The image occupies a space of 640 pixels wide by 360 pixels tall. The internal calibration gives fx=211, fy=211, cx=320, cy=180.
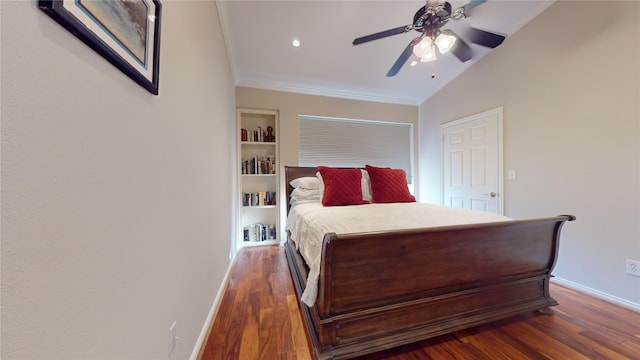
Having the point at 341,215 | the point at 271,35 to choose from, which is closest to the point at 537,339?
the point at 341,215

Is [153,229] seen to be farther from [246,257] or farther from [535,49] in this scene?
[535,49]

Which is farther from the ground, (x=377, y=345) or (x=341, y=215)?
(x=341, y=215)

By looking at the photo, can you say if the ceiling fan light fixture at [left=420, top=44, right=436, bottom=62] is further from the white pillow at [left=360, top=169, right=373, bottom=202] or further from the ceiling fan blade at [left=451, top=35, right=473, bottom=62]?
the white pillow at [left=360, top=169, right=373, bottom=202]

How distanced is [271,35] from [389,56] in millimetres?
1527

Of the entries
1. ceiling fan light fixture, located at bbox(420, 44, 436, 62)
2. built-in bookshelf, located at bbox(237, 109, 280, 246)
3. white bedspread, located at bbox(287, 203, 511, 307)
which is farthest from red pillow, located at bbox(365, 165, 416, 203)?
built-in bookshelf, located at bbox(237, 109, 280, 246)

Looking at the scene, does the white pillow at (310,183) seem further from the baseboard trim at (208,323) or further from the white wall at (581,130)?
the white wall at (581,130)

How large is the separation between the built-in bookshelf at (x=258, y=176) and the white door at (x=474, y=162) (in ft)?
9.07

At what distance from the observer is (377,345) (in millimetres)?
1239

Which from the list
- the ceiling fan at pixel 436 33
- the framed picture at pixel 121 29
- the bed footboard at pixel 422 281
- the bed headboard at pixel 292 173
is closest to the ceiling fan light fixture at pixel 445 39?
the ceiling fan at pixel 436 33

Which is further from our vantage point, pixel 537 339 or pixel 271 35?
pixel 271 35

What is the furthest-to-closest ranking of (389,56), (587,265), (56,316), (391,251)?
(389,56), (587,265), (391,251), (56,316)

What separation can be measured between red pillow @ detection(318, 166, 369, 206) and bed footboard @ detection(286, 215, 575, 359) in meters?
1.15

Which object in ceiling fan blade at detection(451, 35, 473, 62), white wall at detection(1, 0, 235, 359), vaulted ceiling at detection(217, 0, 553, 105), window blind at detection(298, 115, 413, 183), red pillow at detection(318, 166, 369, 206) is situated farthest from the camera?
window blind at detection(298, 115, 413, 183)

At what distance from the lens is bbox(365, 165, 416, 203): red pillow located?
2600 millimetres
